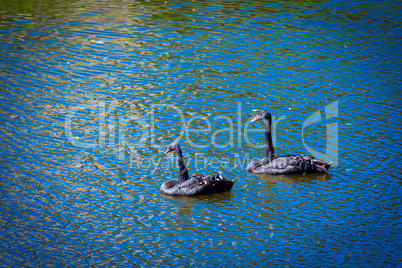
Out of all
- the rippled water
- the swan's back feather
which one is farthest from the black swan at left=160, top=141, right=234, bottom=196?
the swan's back feather

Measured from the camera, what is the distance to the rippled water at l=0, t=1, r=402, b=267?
9219 mm

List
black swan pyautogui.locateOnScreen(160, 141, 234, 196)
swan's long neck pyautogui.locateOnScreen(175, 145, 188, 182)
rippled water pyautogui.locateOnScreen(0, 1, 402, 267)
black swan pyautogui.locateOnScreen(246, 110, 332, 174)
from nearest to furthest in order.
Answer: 1. rippled water pyautogui.locateOnScreen(0, 1, 402, 267)
2. black swan pyautogui.locateOnScreen(160, 141, 234, 196)
3. swan's long neck pyautogui.locateOnScreen(175, 145, 188, 182)
4. black swan pyautogui.locateOnScreen(246, 110, 332, 174)

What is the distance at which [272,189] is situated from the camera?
11375mm

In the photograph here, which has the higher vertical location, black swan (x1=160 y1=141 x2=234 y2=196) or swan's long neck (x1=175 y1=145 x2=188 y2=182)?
swan's long neck (x1=175 y1=145 x2=188 y2=182)

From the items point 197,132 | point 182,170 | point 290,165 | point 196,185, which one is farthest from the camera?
point 197,132

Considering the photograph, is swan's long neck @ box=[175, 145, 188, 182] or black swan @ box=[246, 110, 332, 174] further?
black swan @ box=[246, 110, 332, 174]

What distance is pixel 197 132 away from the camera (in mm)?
13953

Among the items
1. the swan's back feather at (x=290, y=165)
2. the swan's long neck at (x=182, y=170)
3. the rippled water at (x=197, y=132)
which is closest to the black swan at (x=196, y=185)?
the swan's long neck at (x=182, y=170)

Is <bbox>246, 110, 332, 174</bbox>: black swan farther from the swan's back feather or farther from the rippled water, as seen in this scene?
the rippled water

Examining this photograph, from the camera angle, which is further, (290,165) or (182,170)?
(290,165)

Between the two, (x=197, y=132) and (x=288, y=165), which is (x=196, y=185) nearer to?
(x=288, y=165)

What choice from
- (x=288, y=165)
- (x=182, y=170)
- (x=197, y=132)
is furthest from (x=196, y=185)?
(x=197, y=132)

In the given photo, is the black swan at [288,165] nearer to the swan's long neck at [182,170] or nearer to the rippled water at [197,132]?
the rippled water at [197,132]

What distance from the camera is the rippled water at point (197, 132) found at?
922cm
